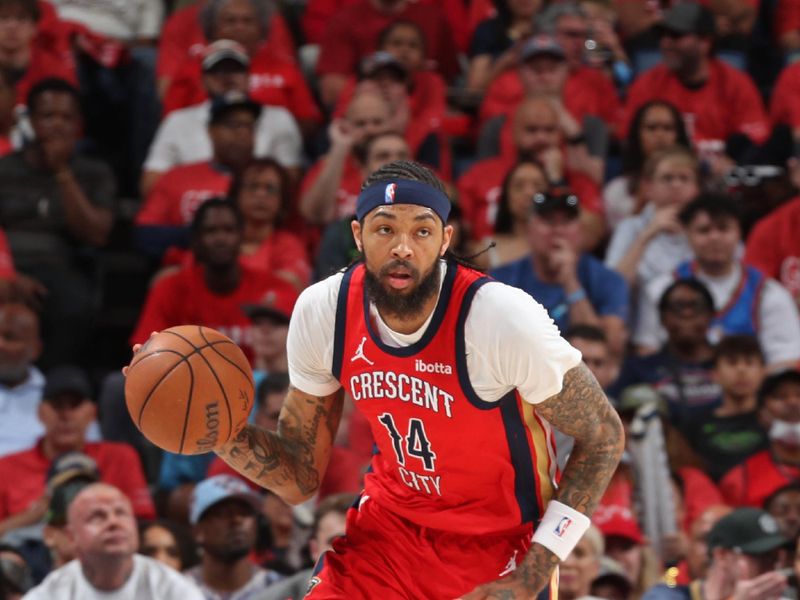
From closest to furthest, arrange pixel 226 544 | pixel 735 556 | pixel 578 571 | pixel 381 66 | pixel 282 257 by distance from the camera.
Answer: pixel 735 556
pixel 578 571
pixel 226 544
pixel 282 257
pixel 381 66

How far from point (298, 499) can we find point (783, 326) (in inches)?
179

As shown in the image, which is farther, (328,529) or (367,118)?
(367,118)

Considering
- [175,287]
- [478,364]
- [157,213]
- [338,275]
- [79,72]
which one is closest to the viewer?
[478,364]

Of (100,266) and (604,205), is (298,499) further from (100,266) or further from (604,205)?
(604,205)

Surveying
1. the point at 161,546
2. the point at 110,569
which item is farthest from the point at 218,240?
the point at 110,569

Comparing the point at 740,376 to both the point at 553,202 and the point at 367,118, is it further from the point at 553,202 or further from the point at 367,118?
the point at 367,118

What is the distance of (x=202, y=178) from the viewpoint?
9.48 meters

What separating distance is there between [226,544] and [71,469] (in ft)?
2.86

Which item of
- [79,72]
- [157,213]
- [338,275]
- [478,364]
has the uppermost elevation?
[79,72]

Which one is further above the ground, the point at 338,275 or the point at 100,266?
the point at 100,266

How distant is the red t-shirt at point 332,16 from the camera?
10977 millimetres

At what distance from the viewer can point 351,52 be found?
10414mm

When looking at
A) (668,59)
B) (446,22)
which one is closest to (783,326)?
(668,59)

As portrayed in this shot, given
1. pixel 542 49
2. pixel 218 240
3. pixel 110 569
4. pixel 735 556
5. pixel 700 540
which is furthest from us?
pixel 542 49
